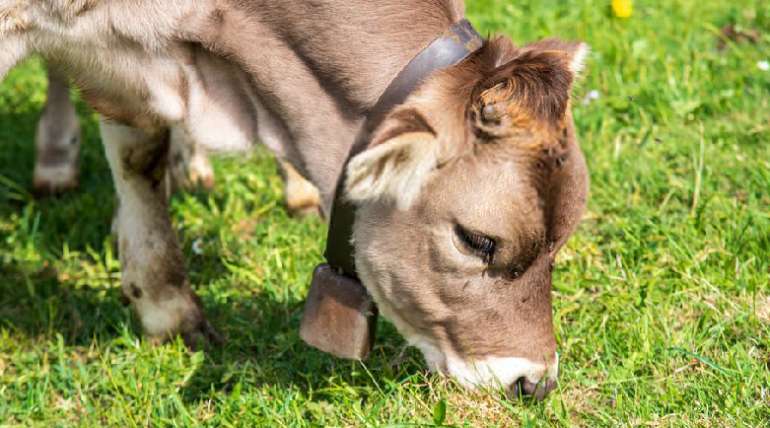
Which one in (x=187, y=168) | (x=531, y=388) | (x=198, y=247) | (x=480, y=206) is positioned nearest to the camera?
(x=480, y=206)

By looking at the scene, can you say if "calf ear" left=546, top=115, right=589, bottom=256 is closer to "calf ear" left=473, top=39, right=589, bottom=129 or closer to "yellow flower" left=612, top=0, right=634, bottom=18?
"calf ear" left=473, top=39, right=589, bottom=129

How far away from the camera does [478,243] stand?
11.1ft

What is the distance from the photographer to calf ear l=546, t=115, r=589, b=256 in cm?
330

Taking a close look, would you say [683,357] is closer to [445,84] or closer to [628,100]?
[445,84]

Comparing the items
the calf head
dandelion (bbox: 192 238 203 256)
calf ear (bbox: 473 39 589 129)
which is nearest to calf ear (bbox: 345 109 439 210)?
the calf head

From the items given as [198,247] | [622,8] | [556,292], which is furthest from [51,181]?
[622,8]

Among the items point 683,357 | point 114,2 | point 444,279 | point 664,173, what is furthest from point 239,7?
point 664,173

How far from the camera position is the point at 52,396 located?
4.22 m

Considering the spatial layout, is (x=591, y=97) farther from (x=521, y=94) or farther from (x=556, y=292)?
(x=521, y=94)

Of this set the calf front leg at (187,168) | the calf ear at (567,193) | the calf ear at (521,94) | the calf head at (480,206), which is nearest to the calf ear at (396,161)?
the calf head at (480,206)

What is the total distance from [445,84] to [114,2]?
3.68ft

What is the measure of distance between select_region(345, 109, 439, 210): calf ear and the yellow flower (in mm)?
3435

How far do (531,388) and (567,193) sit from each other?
71 cm

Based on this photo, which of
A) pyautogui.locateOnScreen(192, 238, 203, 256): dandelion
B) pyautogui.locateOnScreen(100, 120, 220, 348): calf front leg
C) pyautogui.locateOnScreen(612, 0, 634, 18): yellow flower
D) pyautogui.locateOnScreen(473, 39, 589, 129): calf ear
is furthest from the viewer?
pyautogui.locateOnScreen(612, 0, 634, 18): yellow flower
